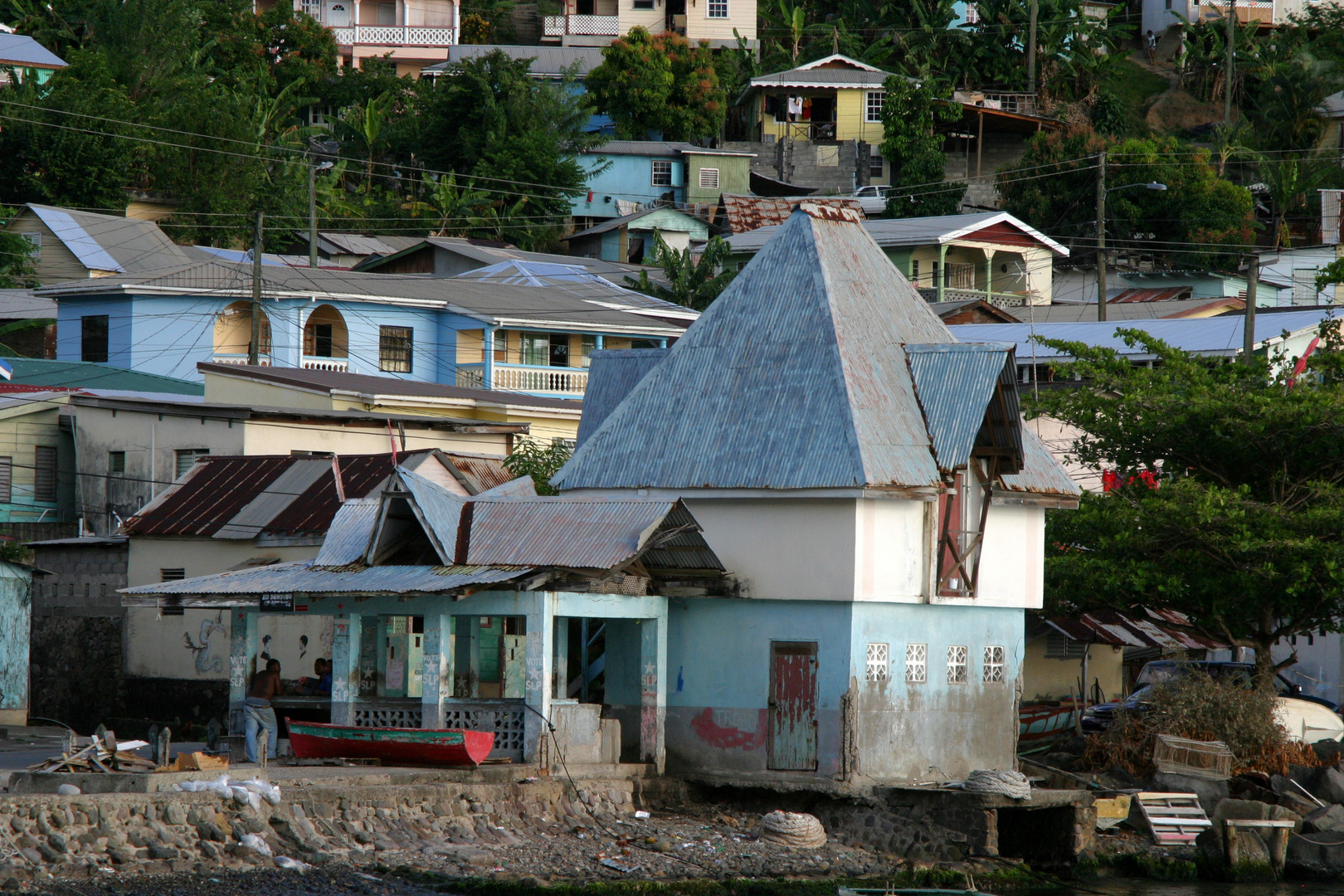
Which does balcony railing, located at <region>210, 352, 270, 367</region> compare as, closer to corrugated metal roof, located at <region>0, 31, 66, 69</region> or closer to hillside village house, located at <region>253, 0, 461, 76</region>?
corrugated metal roof, located at <region>0, 31, 66, 69</region>

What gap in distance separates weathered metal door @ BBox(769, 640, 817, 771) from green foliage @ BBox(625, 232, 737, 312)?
3230 centimetres

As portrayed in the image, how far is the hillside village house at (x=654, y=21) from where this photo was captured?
81000 millimetres

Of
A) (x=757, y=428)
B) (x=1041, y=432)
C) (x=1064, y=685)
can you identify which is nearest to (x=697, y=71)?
(x=1041, y=432)

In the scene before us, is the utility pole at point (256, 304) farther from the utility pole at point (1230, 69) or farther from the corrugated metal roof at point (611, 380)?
the utility pole at point (1230, 69)

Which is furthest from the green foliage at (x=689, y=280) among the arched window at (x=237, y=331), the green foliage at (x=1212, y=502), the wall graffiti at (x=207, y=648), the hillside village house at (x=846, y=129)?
the wall graffiti at (x=207, y=648)

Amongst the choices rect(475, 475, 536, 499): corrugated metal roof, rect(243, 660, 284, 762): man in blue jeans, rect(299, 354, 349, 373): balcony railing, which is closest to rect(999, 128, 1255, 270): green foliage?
rect(299, 354, 349, 373): balcony railing

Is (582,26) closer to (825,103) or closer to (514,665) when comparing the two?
(825,103)

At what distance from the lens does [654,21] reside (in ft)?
268

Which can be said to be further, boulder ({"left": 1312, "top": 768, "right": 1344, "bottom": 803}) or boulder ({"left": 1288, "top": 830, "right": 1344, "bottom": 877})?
boulder ({"left": 1312, "top": 768, "right": 1344, "bottom": 803})

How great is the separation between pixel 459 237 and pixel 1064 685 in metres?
38.1

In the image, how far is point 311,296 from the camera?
45.9m

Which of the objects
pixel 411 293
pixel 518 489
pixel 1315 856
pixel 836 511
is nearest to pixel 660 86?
pixel 411 293

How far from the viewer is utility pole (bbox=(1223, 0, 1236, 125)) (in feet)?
249

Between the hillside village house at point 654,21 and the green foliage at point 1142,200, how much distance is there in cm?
1934
